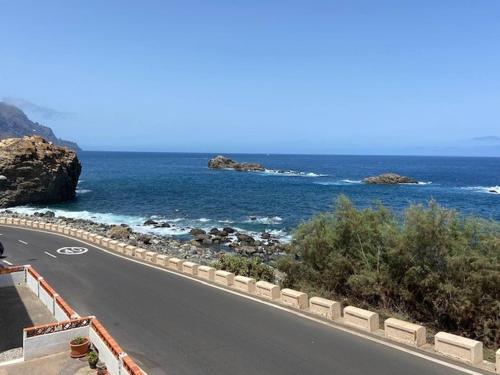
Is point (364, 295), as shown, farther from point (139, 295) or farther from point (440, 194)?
point (440, 194)

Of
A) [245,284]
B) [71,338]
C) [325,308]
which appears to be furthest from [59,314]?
[325,308]

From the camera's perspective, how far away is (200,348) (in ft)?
35.3

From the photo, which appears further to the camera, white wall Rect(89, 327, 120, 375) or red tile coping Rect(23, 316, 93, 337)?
red tile coping Rect(23, 316, 93, 337)

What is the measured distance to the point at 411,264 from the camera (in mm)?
14023

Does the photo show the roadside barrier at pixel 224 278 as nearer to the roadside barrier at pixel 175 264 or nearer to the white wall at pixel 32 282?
the roadside barrier at pixel 175 264

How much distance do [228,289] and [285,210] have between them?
44.4 metres

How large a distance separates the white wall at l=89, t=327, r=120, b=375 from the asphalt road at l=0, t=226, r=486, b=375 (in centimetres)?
69

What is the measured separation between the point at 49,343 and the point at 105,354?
167 cm

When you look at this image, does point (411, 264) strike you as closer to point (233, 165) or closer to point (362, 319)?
point (362, 319)

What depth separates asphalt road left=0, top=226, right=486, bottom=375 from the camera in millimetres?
9639

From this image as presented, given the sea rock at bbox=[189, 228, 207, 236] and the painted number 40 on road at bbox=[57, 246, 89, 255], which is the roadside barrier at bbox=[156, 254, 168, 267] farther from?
the sea rock at bbox=[189, 228, 207, 236]

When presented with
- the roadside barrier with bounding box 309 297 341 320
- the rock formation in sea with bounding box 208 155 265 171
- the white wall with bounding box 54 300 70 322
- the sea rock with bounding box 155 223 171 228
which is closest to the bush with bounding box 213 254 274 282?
the roadside barrier with bounding box 309 297 341 320

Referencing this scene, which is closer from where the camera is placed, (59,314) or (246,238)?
(59,314)

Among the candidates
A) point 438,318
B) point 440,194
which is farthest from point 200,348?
point 440,194
